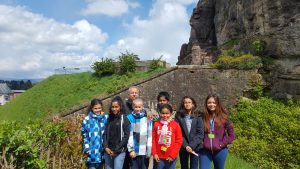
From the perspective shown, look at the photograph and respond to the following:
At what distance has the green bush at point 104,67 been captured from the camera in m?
21.6

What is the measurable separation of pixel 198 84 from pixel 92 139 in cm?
1185

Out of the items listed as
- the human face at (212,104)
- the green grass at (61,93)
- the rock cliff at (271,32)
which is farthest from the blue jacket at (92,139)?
the green grass at (61,93)

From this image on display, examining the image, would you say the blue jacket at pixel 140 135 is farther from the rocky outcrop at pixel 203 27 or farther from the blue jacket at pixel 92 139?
the rocky outcrop at pixel 203 27

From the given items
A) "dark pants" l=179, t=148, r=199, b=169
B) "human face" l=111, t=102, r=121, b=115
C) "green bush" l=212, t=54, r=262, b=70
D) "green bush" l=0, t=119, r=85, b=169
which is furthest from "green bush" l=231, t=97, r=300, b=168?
"green bush" l=0, t=119, r=85, b=169

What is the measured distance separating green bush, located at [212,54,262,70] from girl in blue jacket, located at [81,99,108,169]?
11.8m

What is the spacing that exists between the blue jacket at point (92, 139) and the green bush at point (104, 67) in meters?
15.7

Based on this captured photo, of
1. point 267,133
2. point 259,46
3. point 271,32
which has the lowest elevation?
point 267,133

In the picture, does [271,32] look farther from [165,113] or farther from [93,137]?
[93,137]

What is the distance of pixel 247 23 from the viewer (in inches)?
741

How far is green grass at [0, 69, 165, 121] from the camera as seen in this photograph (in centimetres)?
1955

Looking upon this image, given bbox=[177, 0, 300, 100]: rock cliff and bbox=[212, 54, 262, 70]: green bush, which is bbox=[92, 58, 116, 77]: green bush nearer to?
bbox=[177, 0, 300, 100]: rock cliff

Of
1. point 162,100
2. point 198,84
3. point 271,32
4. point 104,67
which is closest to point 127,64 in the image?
point 104,67

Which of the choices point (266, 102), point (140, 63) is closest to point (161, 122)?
point (266, 102)

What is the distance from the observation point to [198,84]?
17234 millimetres
